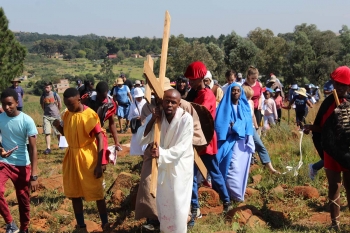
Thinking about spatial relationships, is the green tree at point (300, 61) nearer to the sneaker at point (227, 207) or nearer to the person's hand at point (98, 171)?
the sneaker at point (227, 207)

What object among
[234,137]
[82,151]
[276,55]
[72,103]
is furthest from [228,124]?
[276,55]

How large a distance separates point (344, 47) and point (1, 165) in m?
43.4

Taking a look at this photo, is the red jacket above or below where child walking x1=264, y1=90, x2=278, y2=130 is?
above

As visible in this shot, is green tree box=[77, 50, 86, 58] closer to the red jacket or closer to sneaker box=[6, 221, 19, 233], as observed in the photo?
the red jacket

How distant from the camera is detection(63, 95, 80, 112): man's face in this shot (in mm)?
5121

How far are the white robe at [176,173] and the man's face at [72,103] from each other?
3.20 ft

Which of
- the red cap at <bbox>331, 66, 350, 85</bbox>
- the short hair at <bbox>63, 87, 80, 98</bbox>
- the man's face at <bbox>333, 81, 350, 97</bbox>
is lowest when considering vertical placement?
the short hair at <bbox>63, 87, 80, 98</bbox>

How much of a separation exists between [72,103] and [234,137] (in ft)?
7.96

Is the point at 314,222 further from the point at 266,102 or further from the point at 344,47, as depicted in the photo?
the point at 344,47

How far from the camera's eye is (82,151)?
17.1ft

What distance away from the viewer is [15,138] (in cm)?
526

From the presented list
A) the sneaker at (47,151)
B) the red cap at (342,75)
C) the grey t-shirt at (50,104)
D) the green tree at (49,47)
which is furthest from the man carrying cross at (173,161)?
the green tree at (49,47)

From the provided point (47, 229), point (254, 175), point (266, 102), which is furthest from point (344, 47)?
point (47, 229)

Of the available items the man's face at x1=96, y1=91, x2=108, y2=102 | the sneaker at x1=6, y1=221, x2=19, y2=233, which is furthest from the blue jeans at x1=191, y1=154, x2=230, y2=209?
the sneaker at x1=6, y1=221, x2=19, y2=233
